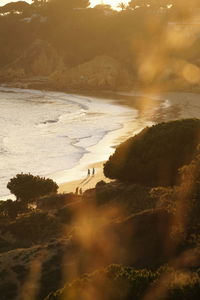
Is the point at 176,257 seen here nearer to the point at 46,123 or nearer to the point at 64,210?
the point at 64,210

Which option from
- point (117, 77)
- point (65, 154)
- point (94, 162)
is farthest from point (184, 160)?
point (117, 77)

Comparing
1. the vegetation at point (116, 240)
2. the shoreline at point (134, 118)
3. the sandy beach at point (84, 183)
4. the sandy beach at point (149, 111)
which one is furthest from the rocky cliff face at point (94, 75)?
the vegetation at point (116, 240)

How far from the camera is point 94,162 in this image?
4044 cm

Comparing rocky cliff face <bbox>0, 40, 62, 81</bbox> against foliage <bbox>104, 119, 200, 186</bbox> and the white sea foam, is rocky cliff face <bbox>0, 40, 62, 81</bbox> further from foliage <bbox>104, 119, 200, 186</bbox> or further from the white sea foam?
foliage <bbox>104, 119, 200, 186</bbox>

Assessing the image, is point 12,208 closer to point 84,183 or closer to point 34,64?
point 84,183

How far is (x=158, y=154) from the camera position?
24.5 meters

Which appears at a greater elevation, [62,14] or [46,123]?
[62,14]

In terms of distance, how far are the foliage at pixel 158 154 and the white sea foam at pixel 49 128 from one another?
33.1 feet

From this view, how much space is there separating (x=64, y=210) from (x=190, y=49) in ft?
335

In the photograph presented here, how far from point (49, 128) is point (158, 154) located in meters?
38.6

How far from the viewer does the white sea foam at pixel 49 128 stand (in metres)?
41.1

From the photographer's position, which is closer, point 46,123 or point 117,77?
point 46,123

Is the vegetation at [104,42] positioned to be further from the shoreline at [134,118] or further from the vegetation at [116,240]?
the vegetation at [116,240]

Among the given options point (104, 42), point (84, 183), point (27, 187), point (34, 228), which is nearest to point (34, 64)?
point (104, 42)
